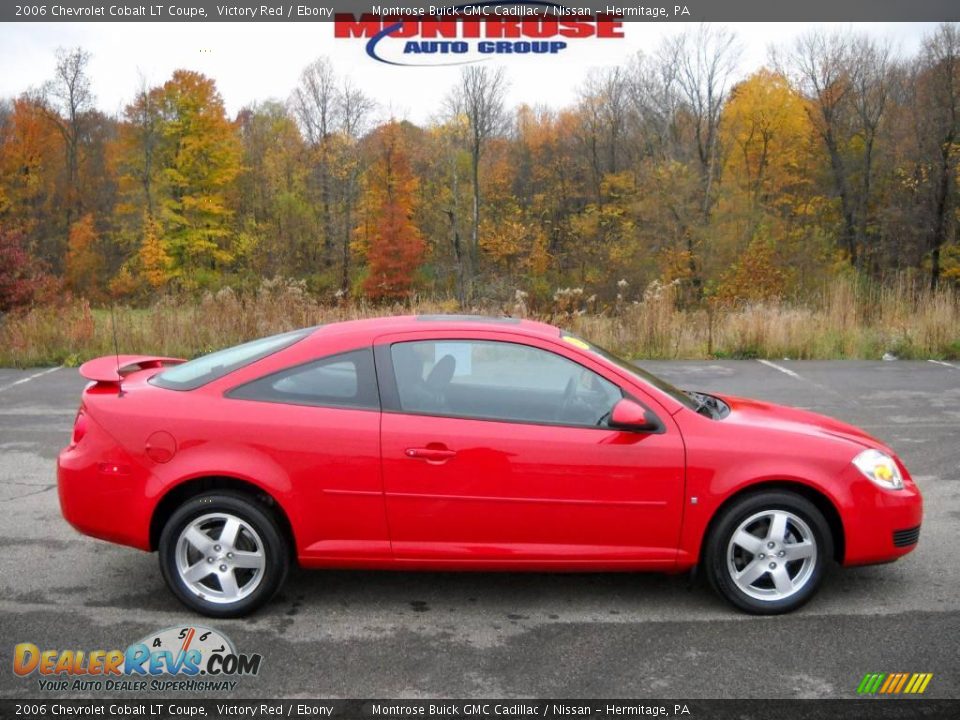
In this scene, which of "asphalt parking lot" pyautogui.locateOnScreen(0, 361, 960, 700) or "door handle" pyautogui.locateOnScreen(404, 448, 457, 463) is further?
"door handle" pyautogui.locateOnScreen(404, 448, 457, 463)

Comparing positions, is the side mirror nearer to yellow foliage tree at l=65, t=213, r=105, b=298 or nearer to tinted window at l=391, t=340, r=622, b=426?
tinted window at l=391, t=340, r=622, b=426

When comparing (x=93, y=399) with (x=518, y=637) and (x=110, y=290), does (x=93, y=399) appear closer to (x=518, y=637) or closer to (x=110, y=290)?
(x=518, y=637)

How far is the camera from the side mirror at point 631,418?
167 inches

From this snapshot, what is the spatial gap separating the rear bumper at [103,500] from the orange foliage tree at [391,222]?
40.3 m

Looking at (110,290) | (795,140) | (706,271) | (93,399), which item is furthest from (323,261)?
(93,399)

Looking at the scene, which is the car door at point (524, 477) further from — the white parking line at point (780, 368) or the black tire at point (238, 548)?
the white parking line at point (780, 368)

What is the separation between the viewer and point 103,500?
438 cm

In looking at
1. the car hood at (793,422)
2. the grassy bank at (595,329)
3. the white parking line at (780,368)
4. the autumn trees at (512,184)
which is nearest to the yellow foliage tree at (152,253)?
the autumn trees at (512,184)

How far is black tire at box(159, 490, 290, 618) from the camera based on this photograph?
4281mm

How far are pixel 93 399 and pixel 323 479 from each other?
1341mm

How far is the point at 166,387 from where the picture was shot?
15.0 ft

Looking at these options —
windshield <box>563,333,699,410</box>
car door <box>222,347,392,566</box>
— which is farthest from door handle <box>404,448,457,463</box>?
windshield <box>563,333,699,410</box>

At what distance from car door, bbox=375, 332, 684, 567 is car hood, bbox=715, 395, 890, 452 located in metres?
0.58

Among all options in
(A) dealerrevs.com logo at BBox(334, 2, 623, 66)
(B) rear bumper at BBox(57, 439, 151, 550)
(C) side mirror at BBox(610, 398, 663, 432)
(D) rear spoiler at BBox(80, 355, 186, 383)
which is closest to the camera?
(C) side mirror at BBox(610, 398, 663, 432)
